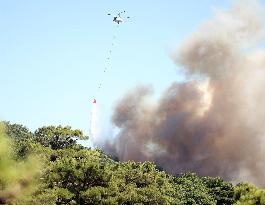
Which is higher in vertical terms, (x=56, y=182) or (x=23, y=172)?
(x=56, y=182)

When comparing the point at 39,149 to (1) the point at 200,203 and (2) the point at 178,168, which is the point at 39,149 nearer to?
(1) the point at 200,203

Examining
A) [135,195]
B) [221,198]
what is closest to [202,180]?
[221,198]

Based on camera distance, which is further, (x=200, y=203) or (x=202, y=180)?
(x=202, y=180)

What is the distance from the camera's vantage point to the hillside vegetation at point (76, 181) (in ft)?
34.5

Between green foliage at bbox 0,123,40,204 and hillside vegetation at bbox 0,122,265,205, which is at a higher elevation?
hillside vegetation at bbox 0,122,265,205

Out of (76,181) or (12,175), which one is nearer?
(12,175)

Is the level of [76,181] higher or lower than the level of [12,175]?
higher

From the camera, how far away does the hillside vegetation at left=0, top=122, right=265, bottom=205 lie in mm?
10522

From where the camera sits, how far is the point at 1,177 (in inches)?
398

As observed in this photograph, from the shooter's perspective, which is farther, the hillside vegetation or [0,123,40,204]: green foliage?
the hillside vegetation

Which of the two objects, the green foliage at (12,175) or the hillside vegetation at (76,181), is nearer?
the green foliage at (12,175)

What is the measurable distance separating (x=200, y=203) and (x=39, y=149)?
96.8 feet

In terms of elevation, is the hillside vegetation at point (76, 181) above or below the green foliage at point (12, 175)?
above

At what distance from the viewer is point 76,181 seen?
4425 cm
